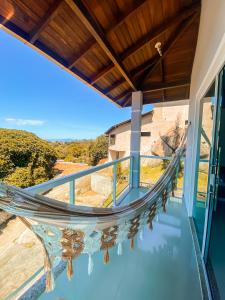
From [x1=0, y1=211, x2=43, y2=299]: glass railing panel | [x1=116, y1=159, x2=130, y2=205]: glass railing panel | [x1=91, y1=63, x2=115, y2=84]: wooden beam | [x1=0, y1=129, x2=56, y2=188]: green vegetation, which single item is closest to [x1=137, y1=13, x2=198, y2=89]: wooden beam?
[x1=91, y1=63, x2=115, y2=84]: wooden beam

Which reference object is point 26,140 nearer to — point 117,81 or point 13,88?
point 117,81

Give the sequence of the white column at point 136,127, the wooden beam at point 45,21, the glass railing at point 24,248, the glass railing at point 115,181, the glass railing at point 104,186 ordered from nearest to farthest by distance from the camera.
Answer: the glass railing at point 24,248
the wooden beam at point 45,21
the glass railing at point 115,181
the glass railing at point 104,186
the white column at point 136,127

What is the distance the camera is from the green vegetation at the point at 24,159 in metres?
6.76

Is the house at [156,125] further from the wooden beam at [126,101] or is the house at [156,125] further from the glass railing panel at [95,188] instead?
the glass railing panel at [95,188]

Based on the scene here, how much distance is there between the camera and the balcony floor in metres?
1.56

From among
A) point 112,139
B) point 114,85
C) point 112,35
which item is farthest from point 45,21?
point 112,139

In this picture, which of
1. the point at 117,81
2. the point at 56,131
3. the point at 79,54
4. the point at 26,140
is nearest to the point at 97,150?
the point at 56,131

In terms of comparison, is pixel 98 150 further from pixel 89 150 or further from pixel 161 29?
pixel 161 29

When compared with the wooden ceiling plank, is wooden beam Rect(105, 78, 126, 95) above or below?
below

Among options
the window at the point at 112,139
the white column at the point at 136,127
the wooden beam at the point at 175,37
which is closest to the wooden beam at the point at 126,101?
the white column at the point at 136,127

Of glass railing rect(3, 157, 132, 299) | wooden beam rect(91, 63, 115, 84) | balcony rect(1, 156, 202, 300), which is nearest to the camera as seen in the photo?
balcony rect(1, 156, 202, 300)

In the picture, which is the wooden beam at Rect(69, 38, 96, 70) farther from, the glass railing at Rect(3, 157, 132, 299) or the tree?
the tree

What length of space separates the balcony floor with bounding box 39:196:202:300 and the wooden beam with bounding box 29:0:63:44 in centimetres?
276

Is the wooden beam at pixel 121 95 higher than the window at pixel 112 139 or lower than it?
higher
